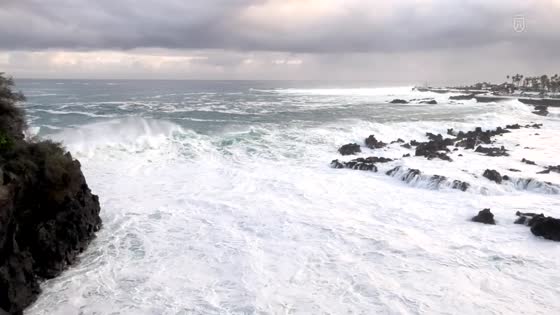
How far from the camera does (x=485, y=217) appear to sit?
14.8m

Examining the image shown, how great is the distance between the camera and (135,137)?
29609 mm

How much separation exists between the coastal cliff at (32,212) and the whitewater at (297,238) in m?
0.51

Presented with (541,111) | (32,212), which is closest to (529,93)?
(541,111)

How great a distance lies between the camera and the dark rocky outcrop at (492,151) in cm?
2659

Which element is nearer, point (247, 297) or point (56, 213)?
point (247, 297)

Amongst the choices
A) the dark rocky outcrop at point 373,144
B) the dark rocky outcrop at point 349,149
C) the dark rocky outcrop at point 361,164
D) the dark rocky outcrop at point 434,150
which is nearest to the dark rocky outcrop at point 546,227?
the dark rocky outcrop at point 361,164

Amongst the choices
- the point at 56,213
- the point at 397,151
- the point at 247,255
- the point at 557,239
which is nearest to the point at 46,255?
the point at 56,213

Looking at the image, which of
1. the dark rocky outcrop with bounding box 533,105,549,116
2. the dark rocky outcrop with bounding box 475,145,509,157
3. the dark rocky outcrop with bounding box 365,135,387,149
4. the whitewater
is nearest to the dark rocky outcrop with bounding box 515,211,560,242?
the whitewater

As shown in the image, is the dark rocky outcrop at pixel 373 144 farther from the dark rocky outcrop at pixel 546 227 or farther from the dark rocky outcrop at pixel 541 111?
the dark rocky outcrop at pixel 541 111

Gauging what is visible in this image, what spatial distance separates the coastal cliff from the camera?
9602mm

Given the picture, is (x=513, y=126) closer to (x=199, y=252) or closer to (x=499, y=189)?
(x=499, y=189)

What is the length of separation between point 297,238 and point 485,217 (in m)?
6.60

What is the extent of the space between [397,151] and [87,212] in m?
20.9

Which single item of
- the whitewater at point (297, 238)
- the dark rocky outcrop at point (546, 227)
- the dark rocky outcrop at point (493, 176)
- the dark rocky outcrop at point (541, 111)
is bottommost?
the whitewater at point (297, 238)
